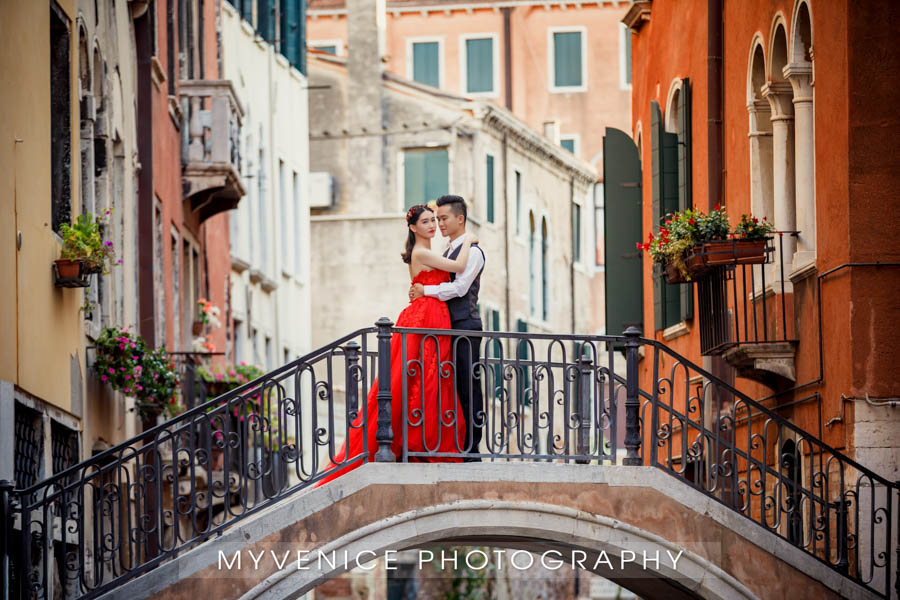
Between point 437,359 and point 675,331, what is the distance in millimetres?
6114

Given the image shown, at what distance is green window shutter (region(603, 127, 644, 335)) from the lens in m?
19.2

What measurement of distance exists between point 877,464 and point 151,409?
7.64m

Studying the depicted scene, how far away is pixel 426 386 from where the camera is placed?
12.4 m

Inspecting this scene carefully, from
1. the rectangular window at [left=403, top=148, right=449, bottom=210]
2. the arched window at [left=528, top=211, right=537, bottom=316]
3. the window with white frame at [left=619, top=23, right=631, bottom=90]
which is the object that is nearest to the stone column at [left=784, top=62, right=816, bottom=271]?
the rectangular window at [left=403, top=148, right=449, bottom=210]

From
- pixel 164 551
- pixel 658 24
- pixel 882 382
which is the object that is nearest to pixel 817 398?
pixel 882 382

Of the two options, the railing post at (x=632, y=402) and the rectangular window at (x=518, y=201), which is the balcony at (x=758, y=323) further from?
the rectangular window at (x=518, y=201)

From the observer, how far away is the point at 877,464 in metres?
12.1

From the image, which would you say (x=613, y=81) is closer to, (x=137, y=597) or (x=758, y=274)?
(x=758, y=274)

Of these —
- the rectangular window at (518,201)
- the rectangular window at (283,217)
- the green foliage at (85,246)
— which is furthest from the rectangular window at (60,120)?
the rectangular window at (518,201)

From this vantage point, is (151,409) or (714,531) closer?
(714,531)

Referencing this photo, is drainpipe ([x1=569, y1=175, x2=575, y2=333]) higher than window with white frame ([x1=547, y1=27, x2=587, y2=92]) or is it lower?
lower

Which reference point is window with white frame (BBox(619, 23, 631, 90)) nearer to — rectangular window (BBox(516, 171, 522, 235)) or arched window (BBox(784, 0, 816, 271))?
rectangular window (BBox(516, 171, 522, 235))

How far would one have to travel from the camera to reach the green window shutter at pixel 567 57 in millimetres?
46844

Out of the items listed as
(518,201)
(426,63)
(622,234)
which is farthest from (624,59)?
(622,234)
